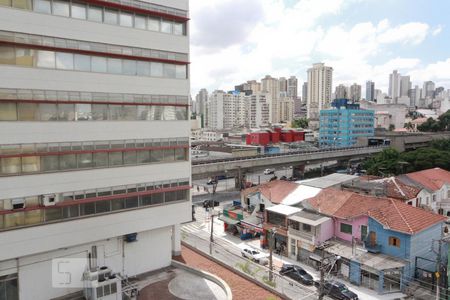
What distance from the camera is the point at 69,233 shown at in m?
20.5

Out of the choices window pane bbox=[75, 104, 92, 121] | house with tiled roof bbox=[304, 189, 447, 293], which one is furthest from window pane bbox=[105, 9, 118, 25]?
house with tiled roof bbox=[304, 189, 447, 293]

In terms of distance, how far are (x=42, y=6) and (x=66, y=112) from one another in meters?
5.95

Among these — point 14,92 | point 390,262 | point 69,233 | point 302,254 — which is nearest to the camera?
point 14,92

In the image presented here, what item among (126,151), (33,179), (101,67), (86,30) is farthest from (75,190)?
(86,30)

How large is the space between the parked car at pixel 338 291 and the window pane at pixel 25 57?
2528cm

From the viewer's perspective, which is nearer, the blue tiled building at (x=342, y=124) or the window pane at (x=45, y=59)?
the window pane at (x=45, y=59)

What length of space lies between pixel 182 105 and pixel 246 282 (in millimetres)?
12949

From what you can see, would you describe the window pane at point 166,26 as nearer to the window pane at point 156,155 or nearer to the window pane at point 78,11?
the window pane at point 78,11

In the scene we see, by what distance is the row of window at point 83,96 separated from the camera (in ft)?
61.5

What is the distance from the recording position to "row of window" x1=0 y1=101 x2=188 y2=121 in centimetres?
1891

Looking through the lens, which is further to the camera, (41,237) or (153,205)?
(153,205)

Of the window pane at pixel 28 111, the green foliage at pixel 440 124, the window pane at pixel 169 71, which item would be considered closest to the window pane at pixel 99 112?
the window pane at pixel 28 111

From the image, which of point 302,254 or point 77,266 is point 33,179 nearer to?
point 77,266

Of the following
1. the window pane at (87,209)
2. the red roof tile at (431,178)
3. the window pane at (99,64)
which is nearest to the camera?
the window pane at (87,209)
